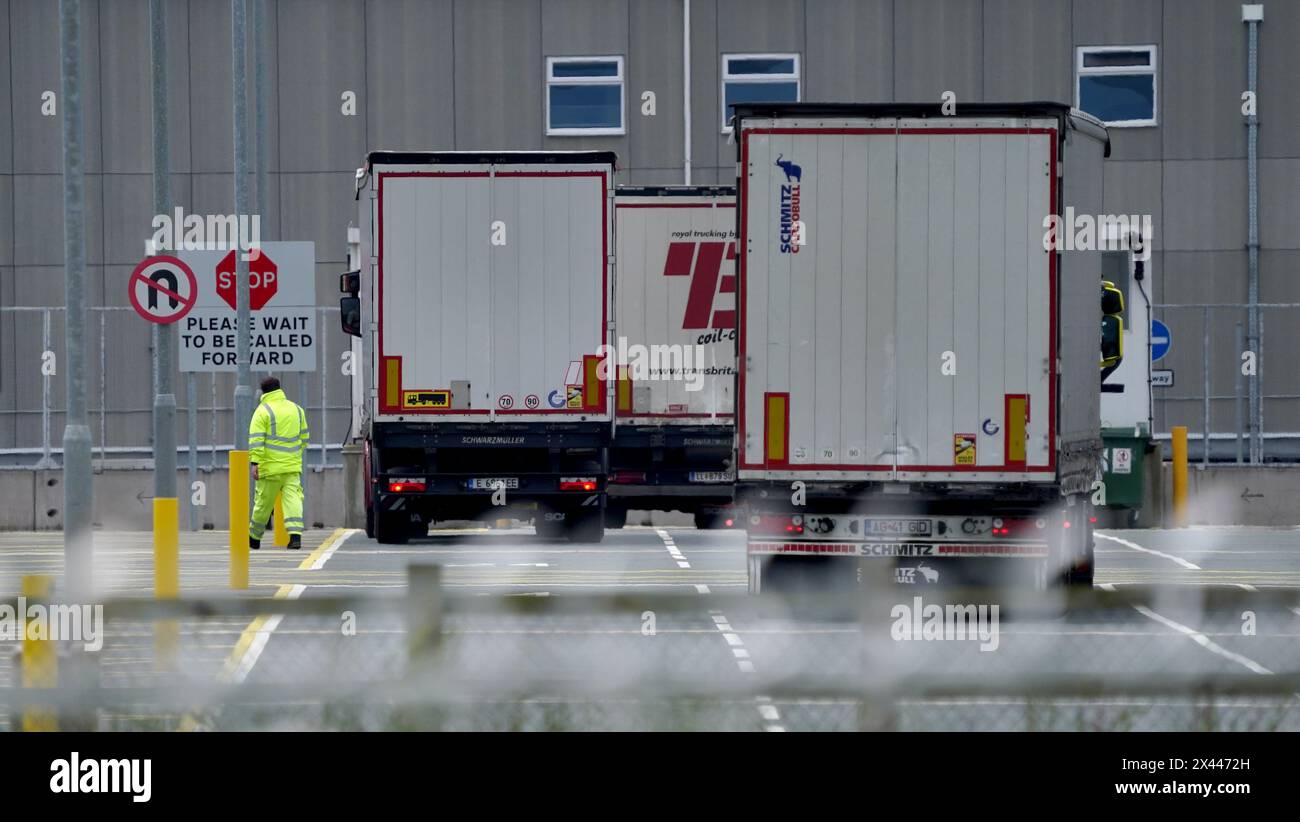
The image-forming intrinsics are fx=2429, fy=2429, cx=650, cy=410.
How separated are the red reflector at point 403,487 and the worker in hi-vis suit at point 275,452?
99 cm

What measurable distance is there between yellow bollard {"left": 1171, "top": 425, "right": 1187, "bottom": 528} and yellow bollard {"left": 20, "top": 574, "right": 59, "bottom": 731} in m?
22.8

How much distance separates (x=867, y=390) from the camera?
16.8 metres

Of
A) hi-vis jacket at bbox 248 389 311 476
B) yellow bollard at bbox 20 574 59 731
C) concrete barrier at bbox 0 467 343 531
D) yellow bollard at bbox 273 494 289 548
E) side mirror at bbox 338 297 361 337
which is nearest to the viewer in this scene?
yellow bollard at bbox 20 574 59 731

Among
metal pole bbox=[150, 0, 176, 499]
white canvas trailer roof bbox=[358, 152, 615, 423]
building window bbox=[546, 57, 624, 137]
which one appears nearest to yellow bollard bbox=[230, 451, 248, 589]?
metal pole bbox=[150, 0, 176, 499]

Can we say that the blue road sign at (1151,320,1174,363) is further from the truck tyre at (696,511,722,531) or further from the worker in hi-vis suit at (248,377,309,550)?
the worker in hi-vis suit at (248,377,309,550)

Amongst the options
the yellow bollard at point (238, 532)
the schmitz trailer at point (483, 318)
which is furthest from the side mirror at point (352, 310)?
the yellow bollard at point (238, 532)

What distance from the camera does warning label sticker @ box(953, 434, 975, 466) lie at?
1686 cm

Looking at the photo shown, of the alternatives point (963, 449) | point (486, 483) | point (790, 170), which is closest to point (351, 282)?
point (486, 483)

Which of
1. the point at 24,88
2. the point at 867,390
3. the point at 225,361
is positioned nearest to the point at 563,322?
the point at 225,361

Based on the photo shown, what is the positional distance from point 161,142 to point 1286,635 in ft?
46.6

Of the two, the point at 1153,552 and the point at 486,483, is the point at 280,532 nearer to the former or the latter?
the point at 486,483

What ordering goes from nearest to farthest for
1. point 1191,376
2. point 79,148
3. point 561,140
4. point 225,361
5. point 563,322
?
point 79,148
point 563,322
point 225,361
point 1191,376
point 561,140

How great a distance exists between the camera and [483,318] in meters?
24.2
